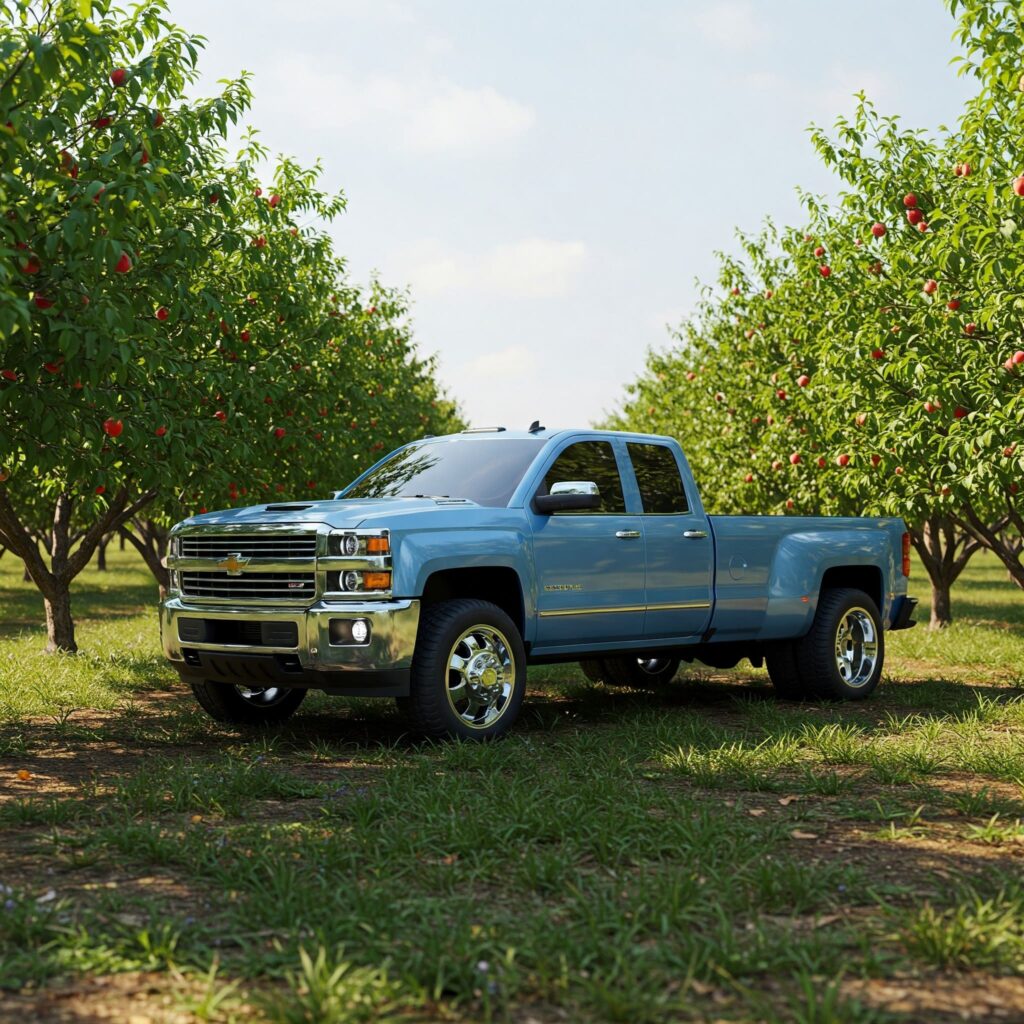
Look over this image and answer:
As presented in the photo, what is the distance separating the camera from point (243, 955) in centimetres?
400

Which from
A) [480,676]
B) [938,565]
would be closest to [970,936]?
[480,676]

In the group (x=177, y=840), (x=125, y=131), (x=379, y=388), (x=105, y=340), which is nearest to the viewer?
(x=177, y=840)

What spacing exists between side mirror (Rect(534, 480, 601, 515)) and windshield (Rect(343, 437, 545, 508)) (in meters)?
0.33

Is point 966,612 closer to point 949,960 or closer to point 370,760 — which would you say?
point 370,760

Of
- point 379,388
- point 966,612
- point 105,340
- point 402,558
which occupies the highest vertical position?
point 379,388

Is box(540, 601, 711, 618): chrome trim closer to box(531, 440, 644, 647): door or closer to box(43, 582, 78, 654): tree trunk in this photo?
box(531, 440, 644, 647): door

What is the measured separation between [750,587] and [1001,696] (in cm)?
263

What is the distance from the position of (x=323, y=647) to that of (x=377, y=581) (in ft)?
1.63

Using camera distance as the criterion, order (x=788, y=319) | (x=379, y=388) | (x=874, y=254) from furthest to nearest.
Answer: (x=379, y=388) < (x=788, y=319) < (x=874, y=254)

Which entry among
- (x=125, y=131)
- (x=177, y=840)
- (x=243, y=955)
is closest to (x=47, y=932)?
(x=243, y=955)

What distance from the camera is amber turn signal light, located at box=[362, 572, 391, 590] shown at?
294 inches

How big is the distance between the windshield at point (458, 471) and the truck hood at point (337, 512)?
29 cm

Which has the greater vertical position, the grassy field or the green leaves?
the green leaves

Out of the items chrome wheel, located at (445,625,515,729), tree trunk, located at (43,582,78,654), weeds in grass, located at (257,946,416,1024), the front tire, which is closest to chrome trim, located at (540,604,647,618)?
the front tire
